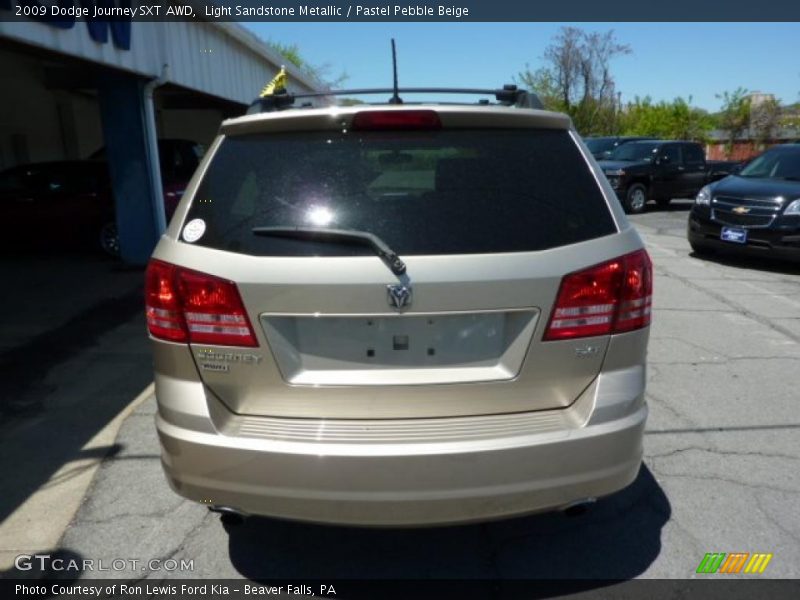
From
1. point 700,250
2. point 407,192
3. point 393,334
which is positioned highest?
point 407,192

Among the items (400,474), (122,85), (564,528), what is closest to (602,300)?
(400,474)

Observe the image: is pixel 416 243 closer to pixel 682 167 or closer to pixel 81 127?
pixel 682 167

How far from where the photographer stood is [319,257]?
213 cm

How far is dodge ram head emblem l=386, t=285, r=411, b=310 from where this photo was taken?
2092 mm

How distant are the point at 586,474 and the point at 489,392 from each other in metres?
0.45

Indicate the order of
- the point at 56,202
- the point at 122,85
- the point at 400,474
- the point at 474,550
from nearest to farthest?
the point at 400,474 → the point at 474,550 → the point at 122,85 → the point at 56,202

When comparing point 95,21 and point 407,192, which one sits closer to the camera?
point 407,192

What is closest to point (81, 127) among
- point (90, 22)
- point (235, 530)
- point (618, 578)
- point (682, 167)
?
point (90, 22)

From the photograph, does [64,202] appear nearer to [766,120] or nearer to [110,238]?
[110,238]

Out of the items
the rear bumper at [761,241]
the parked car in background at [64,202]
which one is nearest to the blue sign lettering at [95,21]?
the parked car in background at [64,202]

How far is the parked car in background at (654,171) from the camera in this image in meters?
15.9

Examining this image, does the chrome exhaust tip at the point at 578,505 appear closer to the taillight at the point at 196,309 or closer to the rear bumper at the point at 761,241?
the taillight at the point at 196,309

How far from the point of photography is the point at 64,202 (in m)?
10.3

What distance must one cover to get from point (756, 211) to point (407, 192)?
7839 mm
